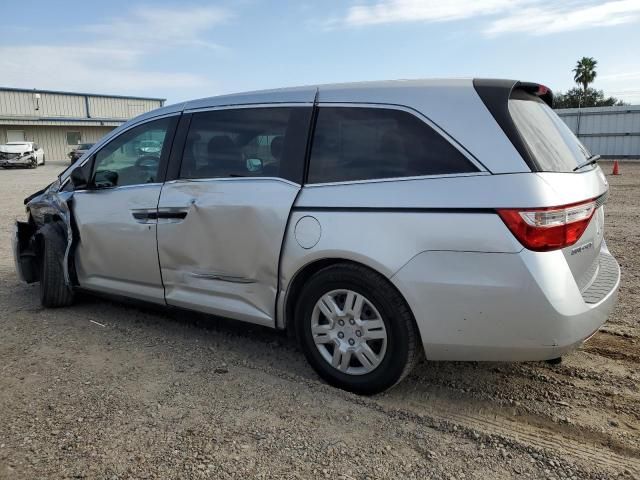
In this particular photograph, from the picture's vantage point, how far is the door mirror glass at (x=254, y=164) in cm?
369

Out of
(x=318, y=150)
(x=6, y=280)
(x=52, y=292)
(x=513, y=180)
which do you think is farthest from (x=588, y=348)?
(x=6, y=280)

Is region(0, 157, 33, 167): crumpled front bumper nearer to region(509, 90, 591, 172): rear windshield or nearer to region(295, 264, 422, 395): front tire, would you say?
region(295, 264, 422, 395): front tire

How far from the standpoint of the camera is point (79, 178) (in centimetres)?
471

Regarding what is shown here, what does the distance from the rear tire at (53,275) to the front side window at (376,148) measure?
2754 millimetres

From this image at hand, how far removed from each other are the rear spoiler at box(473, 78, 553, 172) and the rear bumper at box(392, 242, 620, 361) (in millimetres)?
526

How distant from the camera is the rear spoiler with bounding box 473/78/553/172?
2811 mm

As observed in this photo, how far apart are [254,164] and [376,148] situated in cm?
92

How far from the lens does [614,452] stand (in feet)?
8.93

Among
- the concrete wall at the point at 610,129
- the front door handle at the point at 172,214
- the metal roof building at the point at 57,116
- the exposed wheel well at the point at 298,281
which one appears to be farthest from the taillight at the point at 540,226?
the metal roof building at the point at 57,116

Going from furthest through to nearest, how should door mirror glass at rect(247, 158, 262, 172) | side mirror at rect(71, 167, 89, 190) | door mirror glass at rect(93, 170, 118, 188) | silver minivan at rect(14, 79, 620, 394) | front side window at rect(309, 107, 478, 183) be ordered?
side mirror at rect(71, 167, 89, 190) → door mirror glass at rect(93, 170, 118, 188) → door mirror glass at rect(247, 158, 262, 172) → front side window at rect(309, 107, 478, 183) → silver minivan at rect(14, 79, 620, 394)

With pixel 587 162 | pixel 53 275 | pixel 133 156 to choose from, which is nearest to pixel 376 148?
pixel 587 162

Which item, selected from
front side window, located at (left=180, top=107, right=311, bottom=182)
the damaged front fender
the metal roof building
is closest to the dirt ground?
the damaged front fender

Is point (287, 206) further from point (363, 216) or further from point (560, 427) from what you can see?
point (560, 427)

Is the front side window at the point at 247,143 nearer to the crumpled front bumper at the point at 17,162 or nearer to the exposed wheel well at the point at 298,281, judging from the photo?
the exposed wheel well at the point at 298,281
